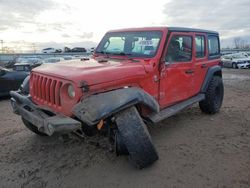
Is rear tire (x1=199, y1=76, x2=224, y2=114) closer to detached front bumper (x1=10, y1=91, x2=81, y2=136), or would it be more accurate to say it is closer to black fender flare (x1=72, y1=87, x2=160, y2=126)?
black fender flare (x1=72, y1=87, x2=160, y2=126)

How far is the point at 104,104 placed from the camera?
323 cm

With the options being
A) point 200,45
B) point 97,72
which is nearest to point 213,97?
point 200,45

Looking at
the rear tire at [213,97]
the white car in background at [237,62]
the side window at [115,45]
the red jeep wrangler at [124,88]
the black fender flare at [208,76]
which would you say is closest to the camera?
the red jeep wrangler at [124,88]

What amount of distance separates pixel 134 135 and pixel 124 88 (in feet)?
2.16

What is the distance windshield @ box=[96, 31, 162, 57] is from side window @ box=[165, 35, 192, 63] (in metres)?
0.28

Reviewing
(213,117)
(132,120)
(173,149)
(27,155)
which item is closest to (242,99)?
(213,117)

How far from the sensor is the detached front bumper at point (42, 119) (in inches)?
123

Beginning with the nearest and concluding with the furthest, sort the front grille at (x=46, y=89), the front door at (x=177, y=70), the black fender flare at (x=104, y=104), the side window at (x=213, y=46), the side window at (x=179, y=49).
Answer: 1. the black fender flare at (x=104, y=104)
2. the front grille at (x=46, y=89)
3. the front door at (x=177, y=70)
4. the side window at (x=179, y=49)
5. the side window at (x=213, y=46)

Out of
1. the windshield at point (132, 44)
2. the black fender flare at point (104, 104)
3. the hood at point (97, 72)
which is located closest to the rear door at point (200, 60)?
the windshield at point (132, 44)

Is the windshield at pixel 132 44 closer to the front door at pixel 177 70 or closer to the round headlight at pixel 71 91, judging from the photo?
the front door at pixel 177 70

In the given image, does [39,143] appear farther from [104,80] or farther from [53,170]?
[104,80]

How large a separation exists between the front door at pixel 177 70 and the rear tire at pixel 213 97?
76 centimetres

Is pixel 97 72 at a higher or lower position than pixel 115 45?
lower

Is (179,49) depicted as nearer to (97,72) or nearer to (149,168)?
(97,72)
